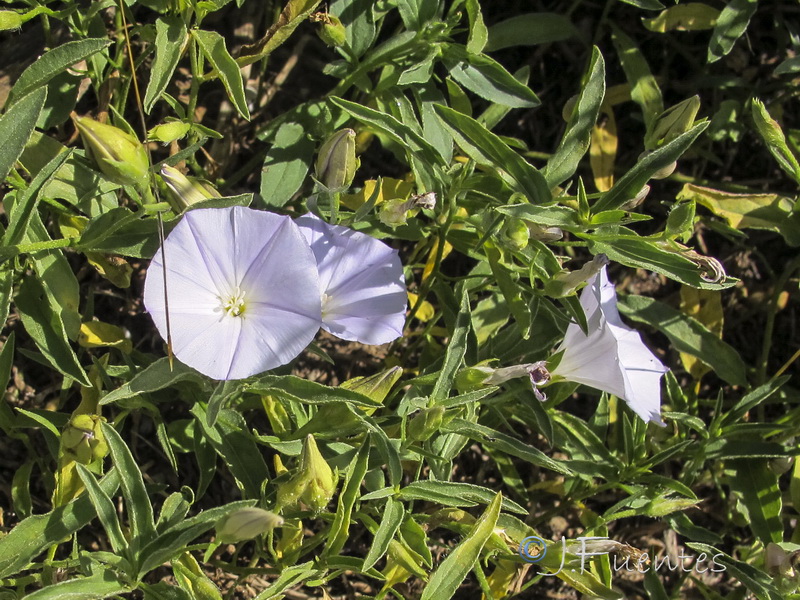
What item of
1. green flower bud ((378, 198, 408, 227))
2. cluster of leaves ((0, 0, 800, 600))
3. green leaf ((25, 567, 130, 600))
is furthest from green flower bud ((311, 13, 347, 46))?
green leaf ((25, 567, 130, 600))

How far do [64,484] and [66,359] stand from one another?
→ 1.07 ft

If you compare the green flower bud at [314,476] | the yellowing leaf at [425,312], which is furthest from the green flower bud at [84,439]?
the yellowing leaf at [425,312]

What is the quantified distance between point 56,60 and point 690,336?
2200mm

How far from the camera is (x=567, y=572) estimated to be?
238 centimetres

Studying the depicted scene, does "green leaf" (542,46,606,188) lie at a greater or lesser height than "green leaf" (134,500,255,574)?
greater

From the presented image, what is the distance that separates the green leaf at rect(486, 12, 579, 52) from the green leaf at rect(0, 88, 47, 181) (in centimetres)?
154

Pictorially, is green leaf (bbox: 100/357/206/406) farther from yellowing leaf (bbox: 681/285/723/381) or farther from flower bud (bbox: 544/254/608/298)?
yellowing leaf (bbox: 681/285/723/381)

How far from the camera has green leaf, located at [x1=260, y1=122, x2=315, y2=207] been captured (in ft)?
8.26

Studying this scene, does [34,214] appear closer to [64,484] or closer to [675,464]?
[64,484]

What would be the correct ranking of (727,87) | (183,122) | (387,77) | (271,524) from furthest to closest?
(727,87), (387,77), (183,122), (271,524)

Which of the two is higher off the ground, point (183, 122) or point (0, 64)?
point (0, 64)

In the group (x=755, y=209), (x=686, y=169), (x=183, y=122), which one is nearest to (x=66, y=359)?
(x=183, y=122)

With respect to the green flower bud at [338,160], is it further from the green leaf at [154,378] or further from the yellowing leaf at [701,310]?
the yellowing leaf at [701,310]

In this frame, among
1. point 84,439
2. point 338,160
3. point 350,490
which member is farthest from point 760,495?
point 84,439
